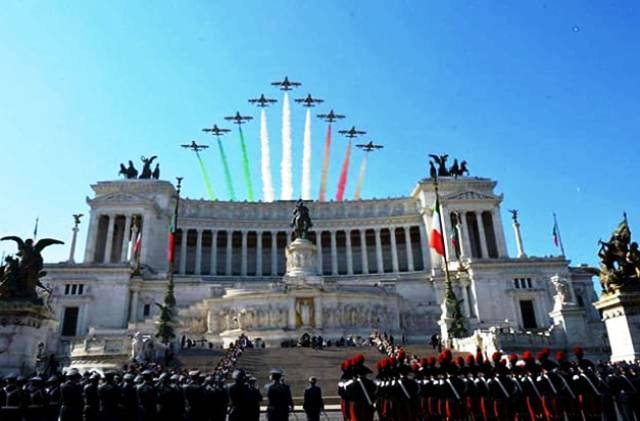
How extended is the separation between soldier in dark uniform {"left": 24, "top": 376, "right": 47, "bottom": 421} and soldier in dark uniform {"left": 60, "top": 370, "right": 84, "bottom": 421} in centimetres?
42

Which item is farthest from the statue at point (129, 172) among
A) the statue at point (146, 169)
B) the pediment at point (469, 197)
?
the pediment at point (469, 197)

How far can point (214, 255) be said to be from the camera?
77.7 m

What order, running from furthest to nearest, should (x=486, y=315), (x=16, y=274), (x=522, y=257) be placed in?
1. (x=522, y=257)
2. (x=486, y=315)
3. (x=16, y=274)

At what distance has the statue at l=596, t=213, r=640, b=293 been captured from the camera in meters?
19.3

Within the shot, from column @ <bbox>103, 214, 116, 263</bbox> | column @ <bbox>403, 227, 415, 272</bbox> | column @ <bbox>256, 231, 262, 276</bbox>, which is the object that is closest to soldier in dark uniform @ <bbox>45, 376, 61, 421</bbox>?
column @ <bbox>103, 214, 116, 263</bbox>

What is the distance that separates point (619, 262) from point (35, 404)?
2036 centimetres

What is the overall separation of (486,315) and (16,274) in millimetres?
50520

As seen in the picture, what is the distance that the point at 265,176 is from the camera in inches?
3492

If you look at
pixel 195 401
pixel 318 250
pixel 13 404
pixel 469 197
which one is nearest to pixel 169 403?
pixel 195 401

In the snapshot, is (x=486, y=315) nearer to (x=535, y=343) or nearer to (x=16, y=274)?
(x=535, y=343)

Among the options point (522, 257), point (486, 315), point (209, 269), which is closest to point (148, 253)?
point (209, 269)

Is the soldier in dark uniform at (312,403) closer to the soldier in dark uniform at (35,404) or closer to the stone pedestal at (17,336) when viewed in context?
the soldier in dark uniform at (35,404)

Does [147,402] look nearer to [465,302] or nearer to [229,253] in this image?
[465,302]

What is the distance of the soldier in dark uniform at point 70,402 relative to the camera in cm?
1180
